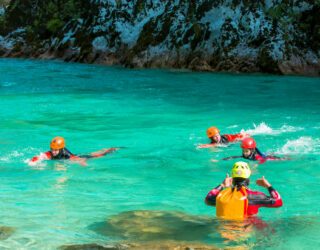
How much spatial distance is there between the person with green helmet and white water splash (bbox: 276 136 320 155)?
6.51m

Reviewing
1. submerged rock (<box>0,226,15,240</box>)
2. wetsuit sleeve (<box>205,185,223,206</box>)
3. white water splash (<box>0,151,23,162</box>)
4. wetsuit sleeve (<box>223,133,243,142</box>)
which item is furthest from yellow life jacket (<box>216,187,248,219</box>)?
wetsuit sleeve (<box>223,133,243,142</box>)

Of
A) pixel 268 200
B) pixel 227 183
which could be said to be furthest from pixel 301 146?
pixel 227 183

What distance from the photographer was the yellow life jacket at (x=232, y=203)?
8.11 m

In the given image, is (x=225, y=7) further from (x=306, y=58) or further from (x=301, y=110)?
(x=301, y=110)

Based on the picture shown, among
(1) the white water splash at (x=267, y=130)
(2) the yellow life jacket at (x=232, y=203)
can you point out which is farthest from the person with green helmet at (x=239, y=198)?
(1) the white water splash at (x=267, y=130)

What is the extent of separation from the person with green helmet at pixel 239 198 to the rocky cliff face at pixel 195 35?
87.5 ft

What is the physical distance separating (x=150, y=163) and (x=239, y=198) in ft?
18.9

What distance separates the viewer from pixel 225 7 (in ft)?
125

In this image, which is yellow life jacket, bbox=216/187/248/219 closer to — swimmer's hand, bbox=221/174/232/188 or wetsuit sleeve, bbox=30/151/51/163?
swimmer's hand, bbox=221/174/232/188

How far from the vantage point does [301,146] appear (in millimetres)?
15242

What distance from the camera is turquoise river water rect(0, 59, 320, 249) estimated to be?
8758mm

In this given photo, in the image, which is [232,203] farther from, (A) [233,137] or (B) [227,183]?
(A) [233,137]

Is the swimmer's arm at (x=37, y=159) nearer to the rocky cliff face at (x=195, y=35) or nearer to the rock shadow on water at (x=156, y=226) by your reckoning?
the rock shadow on water at (x=156, y=226)

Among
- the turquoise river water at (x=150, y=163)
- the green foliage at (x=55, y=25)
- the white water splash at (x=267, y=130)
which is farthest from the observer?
the green foliage at (x=55, y=25)
